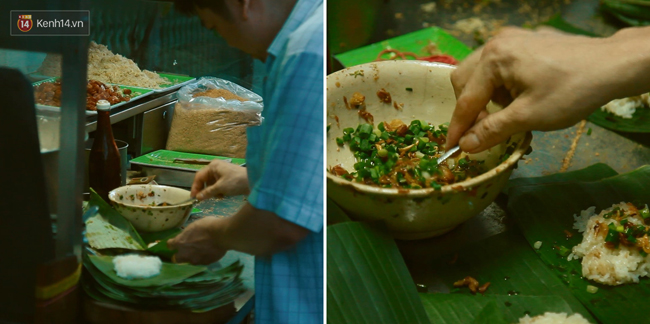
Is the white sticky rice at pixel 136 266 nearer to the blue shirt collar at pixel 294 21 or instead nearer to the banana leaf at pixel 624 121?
the blue shirt collar at pixel 294 21

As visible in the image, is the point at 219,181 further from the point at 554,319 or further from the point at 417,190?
the point at 554,319

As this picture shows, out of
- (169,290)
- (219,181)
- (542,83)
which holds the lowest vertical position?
(169,290)

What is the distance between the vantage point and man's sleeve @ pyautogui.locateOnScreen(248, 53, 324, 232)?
43cm

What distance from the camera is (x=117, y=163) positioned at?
0.47 meters

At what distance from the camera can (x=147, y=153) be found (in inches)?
18.8

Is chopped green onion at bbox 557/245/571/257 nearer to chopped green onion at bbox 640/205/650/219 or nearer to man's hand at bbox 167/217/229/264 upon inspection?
chopped green onion at bbox 640/205/650/219

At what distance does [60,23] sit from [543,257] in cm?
58

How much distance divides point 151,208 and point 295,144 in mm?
158

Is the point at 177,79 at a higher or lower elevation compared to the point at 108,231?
higher

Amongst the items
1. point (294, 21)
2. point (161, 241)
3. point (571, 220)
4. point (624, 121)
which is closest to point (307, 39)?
point (294, 21)

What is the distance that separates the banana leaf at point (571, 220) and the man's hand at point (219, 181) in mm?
374

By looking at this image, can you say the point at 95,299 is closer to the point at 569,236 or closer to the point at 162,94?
the point at 162,94

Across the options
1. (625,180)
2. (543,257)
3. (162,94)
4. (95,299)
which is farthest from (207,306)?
(625,180)

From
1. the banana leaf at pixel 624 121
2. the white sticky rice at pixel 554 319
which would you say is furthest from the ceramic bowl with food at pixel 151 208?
the banana leaf at pixel 624 121
